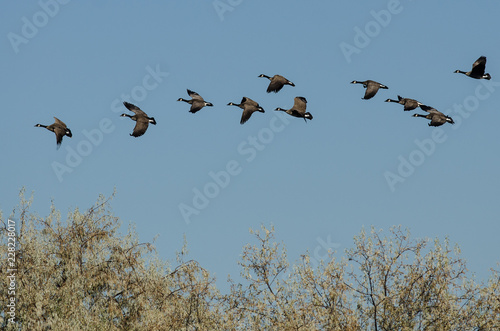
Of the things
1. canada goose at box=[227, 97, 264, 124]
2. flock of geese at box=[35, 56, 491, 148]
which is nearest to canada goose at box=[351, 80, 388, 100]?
flock of geese at box=[35, 56, 491, 148]

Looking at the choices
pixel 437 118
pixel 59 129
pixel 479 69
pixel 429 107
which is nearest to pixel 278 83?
pixel 429 107

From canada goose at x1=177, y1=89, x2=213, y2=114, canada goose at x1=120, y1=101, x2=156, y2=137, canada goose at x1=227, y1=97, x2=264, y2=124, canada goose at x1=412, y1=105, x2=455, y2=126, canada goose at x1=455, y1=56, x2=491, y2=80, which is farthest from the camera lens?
canada goose at x1=177, y1=89, x2=213, y2=114

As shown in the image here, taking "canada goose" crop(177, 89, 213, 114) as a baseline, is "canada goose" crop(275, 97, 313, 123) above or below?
below

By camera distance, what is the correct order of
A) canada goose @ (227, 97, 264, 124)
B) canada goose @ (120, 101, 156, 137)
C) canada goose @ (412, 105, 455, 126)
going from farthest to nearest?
canada goose @ (412, 105, 455, 126) < canada goose @ (227, 97, 264, 124) < canada goose @ (120, 101, 156, 137)

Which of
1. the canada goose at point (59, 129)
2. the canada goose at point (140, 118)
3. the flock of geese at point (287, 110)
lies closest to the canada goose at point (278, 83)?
the flock of geese at point (287, 110)

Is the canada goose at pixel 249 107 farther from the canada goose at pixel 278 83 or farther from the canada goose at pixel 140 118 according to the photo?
the canada goose at pixel 140 118

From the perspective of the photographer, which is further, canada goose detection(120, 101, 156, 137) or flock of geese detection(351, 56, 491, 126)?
flock of geese detection(351, 56, 491, 126)

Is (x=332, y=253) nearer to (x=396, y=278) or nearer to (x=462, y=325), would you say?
(x=396, y=278)

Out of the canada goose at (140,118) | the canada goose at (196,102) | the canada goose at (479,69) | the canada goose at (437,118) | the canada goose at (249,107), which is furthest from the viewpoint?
the canada goose at (196,102)

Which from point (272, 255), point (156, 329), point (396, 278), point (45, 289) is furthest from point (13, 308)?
point (396, 278)

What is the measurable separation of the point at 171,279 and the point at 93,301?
278cm

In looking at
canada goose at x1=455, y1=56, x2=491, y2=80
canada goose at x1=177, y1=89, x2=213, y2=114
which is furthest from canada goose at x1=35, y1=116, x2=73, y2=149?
canada goose at x1=455, y1=56, x2=491, y2=80

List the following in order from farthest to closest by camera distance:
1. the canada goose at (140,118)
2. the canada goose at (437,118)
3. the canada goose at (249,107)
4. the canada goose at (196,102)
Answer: the canada goose at (196,102) → the canada goose at (437,118) → the canada goose at (249,107) → the canada goose at (140,118)

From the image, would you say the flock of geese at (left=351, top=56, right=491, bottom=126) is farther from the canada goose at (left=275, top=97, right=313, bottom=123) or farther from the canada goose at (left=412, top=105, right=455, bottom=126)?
the canada goose at (left=275, top=97, right=313, bottom=123)
